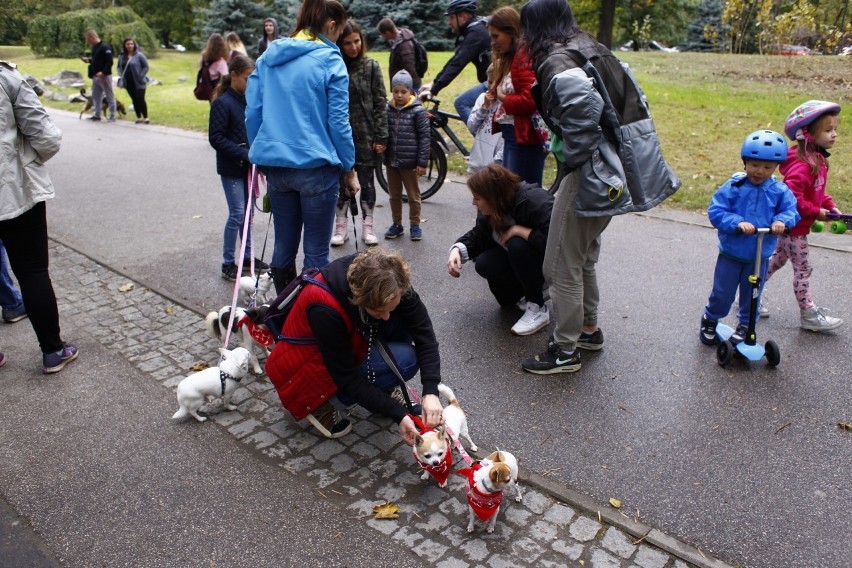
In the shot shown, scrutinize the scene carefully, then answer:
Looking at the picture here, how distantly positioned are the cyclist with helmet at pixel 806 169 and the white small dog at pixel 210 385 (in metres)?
3.54

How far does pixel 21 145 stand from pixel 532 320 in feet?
11.2

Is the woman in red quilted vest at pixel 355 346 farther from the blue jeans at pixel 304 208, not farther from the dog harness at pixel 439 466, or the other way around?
the blue jeans at pixel 304 208

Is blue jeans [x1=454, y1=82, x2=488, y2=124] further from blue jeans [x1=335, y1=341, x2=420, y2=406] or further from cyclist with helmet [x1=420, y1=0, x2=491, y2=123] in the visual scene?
blue jeans [x1=335, y1=341, x2=420, y2=406]

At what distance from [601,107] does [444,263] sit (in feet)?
9.29

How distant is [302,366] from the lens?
3459 mm

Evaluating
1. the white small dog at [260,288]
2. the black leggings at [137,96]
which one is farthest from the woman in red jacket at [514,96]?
the black leggings at [137,96]

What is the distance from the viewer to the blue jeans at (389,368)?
11.5 ft

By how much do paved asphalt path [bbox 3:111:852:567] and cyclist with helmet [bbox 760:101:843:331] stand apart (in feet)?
1.92

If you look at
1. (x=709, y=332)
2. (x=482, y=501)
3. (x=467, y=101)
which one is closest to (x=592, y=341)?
(x=709, y=332)

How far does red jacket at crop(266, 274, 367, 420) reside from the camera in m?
3.41

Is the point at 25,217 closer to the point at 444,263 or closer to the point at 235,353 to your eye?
the point at 235,353

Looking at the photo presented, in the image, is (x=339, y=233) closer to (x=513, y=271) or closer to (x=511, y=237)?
(x=513, y=271)

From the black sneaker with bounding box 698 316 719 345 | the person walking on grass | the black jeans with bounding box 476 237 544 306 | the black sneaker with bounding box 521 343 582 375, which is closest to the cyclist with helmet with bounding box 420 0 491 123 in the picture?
the person walking on grass

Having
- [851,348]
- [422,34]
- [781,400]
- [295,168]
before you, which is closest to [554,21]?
[295,168]
